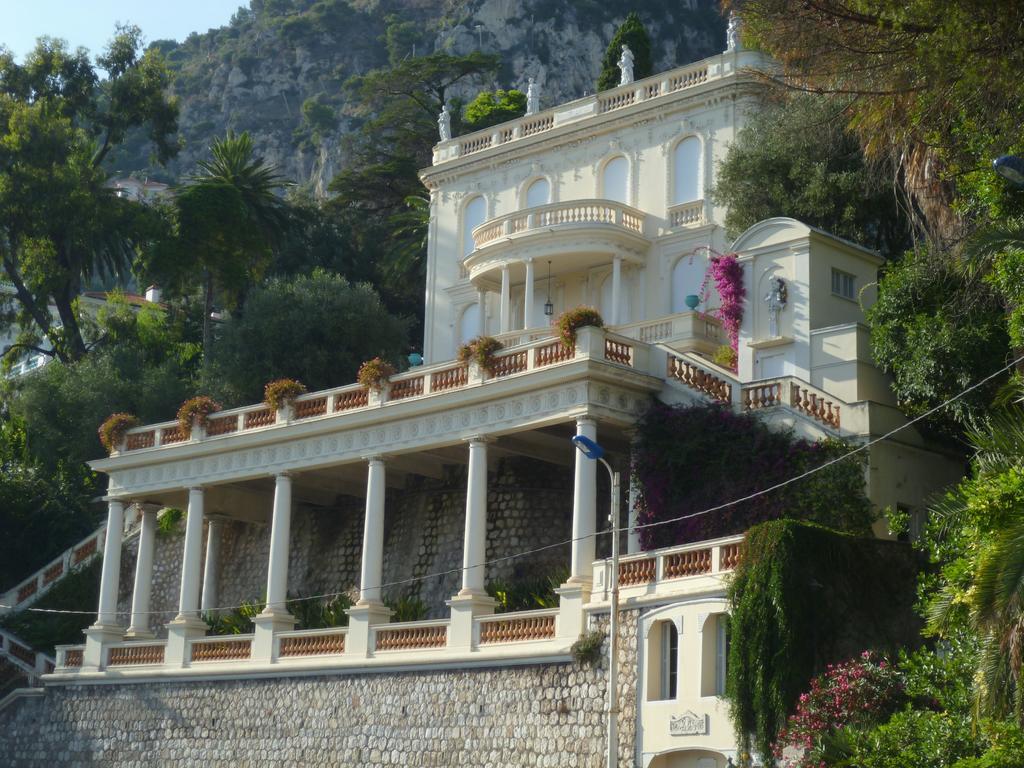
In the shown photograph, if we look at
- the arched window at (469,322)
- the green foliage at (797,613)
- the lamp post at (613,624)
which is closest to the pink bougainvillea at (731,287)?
the lamp post at (613,624)

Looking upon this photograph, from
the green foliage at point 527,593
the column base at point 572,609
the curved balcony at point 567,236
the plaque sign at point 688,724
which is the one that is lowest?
the plaque sign at point 688,724

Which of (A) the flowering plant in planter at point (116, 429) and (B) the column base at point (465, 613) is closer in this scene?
(B) the column base at point (465, 613)

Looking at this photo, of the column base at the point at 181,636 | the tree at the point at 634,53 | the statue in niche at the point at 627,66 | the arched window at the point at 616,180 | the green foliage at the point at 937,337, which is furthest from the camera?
the tree at the point at 634,53

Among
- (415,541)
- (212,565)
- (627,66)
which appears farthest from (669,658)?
(627,66)

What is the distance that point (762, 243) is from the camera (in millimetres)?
32531

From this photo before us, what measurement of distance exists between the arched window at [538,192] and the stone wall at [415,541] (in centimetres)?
1241

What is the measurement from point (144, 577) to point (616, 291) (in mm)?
14219

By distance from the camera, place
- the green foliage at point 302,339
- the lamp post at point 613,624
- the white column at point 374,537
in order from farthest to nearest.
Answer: the green foliage at point 302,339 → the white column at point 374,537 → the lamp post at point 613,624

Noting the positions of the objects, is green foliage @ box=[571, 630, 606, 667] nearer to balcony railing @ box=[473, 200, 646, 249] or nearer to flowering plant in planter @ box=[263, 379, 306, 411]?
flowering plant in planter @ box=[263, 379, 306, 411]

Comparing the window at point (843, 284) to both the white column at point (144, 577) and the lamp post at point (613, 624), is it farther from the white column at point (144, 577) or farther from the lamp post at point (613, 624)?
the white column at point (144, 577)

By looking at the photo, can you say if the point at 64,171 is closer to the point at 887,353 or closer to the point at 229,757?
the point at 229,757

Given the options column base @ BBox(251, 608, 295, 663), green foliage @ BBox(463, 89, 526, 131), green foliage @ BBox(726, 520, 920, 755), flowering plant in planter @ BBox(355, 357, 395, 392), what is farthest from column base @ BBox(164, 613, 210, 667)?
green foliage @ BBox(463, 89, 526, 131)

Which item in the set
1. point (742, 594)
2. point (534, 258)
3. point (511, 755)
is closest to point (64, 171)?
point (534, 258)

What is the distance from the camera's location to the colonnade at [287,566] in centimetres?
3008
